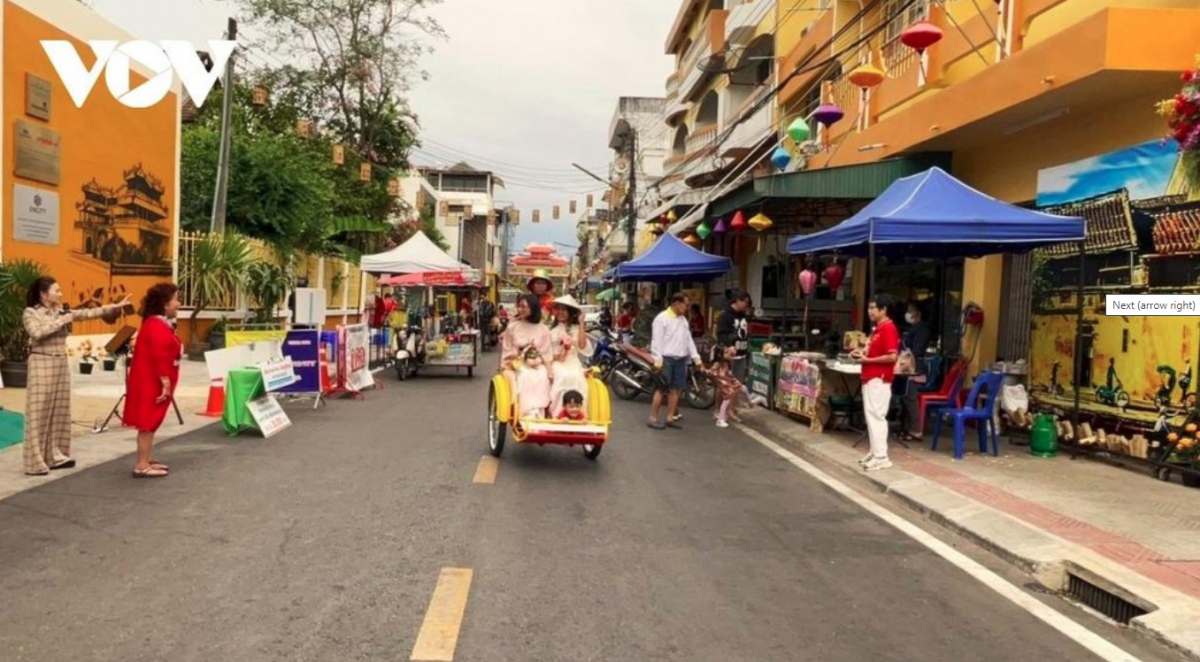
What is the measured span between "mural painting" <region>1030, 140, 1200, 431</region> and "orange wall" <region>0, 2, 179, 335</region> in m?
14.8

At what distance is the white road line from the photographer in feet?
15.4

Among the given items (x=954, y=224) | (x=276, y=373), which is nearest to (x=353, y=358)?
(x=276, y=373)

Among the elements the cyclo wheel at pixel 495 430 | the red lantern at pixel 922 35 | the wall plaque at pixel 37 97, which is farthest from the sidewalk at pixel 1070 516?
the wall plaque at pixel 37 97

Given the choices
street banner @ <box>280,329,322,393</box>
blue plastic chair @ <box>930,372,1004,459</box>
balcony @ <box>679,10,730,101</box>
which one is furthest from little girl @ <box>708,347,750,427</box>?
balcony @ <box>679,10,730,101</box>

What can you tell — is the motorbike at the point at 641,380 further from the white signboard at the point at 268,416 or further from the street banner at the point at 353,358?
the white signboard at the point at 268,416

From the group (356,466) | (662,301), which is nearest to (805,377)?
(356,466)

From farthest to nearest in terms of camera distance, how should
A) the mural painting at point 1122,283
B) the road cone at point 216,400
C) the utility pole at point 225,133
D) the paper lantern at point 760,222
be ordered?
1. the utility pole at point 225,133
2. the paper lantern at point 760,222
3. the road cone at point 216,400
4. the mural painting at point 1122,283

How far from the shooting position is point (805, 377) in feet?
40.5

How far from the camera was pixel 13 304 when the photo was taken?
42.3 feet

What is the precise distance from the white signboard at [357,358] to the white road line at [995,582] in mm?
8291

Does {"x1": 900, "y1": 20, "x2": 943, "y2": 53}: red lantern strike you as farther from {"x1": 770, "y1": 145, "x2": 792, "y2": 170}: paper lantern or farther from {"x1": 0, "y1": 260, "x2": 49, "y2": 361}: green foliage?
{"x1": 0, "y1": 260, "x2": 49, "y2": 361}: green foliage

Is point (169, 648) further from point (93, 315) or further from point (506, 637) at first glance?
point (93, 315)

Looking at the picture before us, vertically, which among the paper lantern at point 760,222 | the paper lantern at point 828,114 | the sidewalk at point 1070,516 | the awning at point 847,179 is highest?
the paper lantern at point 828,114
